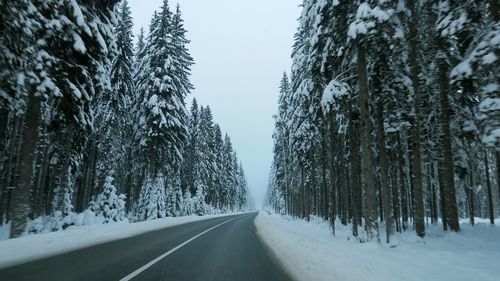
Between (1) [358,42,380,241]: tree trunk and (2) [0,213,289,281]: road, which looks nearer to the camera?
(2) [0,213,289,281]: road

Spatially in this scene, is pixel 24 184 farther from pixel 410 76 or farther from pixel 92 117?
pixel 410 76

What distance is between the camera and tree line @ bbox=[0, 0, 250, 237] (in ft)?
37.4

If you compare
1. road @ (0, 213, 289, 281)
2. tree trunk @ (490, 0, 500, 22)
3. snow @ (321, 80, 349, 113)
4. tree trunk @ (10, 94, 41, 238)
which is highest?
tree trunk @ (490, 0, 500, 22)

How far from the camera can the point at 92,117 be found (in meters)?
17.6

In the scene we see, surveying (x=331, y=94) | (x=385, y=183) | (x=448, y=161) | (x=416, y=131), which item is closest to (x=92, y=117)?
(x=331, y=94)

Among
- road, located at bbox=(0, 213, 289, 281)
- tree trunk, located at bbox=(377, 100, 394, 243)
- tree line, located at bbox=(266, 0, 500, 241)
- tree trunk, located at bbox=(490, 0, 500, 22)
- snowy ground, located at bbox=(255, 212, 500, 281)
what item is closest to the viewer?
road, located at bbox=(0, 213, 289, 281)

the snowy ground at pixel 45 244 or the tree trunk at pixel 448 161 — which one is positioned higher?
the tree trunk at pixel 448 161

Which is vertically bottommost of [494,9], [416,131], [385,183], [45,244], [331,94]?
[45,244]

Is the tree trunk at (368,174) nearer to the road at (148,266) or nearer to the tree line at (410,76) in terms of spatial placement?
the tree line at (410,76)

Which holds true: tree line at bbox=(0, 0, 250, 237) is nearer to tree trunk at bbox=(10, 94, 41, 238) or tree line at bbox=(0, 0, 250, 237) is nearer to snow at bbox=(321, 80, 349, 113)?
tree trunk at bbox=(10, 94, 41, 238)

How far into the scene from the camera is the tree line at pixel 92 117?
37.4 ft

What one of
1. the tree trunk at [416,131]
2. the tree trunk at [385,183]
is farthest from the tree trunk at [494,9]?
the tree trunk at [385,183]

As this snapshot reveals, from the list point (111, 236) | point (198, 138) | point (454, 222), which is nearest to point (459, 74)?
point (454, 222)

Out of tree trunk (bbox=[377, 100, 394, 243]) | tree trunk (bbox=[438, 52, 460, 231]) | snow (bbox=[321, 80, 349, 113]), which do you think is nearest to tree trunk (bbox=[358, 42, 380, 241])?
tree trunk (bbox=[377, 100, 394, 243])
